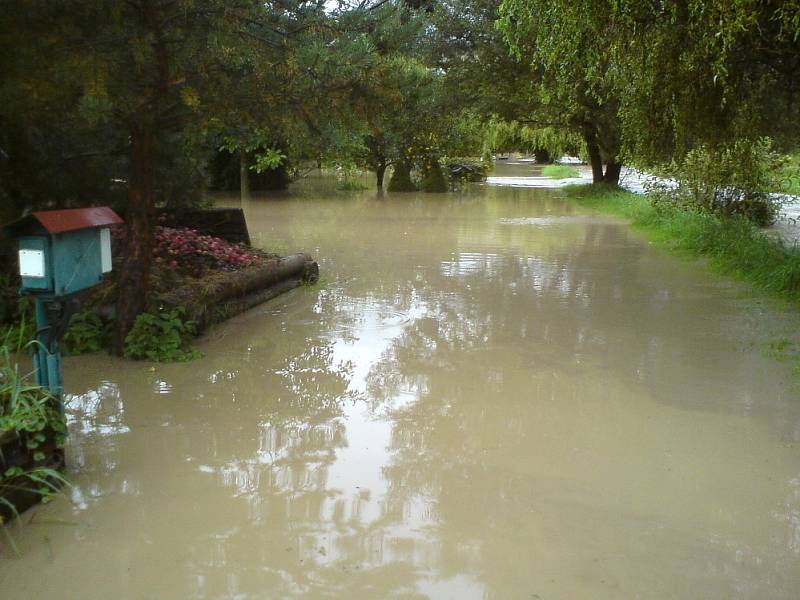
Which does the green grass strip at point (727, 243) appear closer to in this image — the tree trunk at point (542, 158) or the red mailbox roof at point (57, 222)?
the red mailbox roof at point (57, 222)

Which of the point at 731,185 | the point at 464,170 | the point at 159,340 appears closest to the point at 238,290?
the point at 159,340

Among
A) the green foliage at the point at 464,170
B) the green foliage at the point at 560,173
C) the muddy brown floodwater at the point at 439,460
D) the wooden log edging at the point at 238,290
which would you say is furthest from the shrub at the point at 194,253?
the green foliage at the point at 560,173

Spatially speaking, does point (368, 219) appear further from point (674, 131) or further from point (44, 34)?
point (44, 34)

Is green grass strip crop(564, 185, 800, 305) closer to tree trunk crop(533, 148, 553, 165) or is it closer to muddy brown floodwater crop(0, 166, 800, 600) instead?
muddy brown floodwater crop(0, 166, 800, 600)

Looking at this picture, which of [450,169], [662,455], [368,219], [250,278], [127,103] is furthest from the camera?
[450,169]

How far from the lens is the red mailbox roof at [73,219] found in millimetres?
4219

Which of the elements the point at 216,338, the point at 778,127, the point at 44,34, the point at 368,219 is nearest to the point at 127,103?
the point at 44,34

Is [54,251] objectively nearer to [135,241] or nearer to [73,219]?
[73,219]

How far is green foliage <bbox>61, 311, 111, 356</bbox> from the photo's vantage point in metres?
7.02

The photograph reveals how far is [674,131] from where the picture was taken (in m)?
9.23

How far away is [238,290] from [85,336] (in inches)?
78.9

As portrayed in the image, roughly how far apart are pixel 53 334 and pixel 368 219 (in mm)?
15797

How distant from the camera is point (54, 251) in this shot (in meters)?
4.25

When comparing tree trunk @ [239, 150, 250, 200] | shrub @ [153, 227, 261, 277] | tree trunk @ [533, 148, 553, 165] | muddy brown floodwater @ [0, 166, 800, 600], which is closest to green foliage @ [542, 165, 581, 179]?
tree trunk @ [239, 150, 250, 200]
